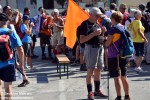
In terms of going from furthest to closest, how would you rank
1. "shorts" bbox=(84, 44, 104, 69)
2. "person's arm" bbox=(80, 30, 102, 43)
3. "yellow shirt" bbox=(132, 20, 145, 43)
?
"yellow shirt" bbox=(132, 20, 145, 43), "shorts" bbox=(84, 44, 104, 69), "person's arm" bbox=(80, 30, 102, 43)

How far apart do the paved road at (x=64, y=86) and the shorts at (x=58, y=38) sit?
5.03 ft

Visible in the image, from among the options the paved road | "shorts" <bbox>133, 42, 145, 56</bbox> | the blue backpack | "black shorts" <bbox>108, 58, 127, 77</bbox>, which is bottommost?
the paved road

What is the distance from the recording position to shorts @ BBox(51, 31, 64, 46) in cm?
1316

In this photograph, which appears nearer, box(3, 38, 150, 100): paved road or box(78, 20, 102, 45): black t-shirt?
box(78, 20, 102, 45): black t-shirt

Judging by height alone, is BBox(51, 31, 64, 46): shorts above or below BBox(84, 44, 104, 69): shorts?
below

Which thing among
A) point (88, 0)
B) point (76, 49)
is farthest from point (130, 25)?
point (88, 0)

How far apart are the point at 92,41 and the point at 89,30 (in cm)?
24

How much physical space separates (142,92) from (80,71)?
10.5 ft

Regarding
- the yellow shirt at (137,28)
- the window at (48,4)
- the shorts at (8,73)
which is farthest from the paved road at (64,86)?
the window at (48,4)

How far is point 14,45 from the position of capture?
290 inches

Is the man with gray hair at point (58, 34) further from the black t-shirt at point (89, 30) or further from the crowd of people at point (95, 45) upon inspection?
the black t-shirt at point (89, 30)

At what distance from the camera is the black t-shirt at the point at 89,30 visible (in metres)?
7.60

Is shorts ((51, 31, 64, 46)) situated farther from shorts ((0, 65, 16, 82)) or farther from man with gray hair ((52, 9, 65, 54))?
shorts ((0, 65, 16, 82))

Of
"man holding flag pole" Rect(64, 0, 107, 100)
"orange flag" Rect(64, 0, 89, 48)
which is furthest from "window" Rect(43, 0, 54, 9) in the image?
"man holding flag pole" Rect(64, 0, 107, 100)
